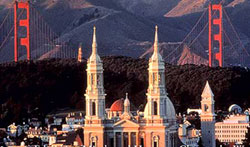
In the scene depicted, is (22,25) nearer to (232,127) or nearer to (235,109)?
(235,109)

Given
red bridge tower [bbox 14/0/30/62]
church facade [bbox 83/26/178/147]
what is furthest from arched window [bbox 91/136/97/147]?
red bridge tower [bbox 14/0/30/62]

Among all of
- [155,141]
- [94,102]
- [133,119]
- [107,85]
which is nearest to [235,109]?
[107,85]

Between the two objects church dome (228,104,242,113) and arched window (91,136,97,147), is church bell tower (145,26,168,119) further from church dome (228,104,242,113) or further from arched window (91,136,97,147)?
church dome (228,104,242,113)

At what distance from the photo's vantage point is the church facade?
365 ft

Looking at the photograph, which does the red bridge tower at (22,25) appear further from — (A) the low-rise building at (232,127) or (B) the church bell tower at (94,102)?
(B) the church bell tower at (94,102)

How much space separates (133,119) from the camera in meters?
115

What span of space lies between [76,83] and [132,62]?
609cm

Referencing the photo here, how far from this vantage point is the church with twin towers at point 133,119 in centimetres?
11138

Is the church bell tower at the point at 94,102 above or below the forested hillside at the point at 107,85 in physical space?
below

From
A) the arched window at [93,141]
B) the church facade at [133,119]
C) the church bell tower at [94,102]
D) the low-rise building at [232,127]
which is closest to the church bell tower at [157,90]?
the church facade at [133,119]

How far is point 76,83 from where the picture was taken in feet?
604

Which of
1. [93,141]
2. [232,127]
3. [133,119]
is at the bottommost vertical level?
[93,141]

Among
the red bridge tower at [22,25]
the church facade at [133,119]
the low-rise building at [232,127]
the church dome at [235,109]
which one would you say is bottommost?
the church facade at [133,119]

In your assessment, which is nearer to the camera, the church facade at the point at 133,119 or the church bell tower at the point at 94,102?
the church facade at the point at 133,119
